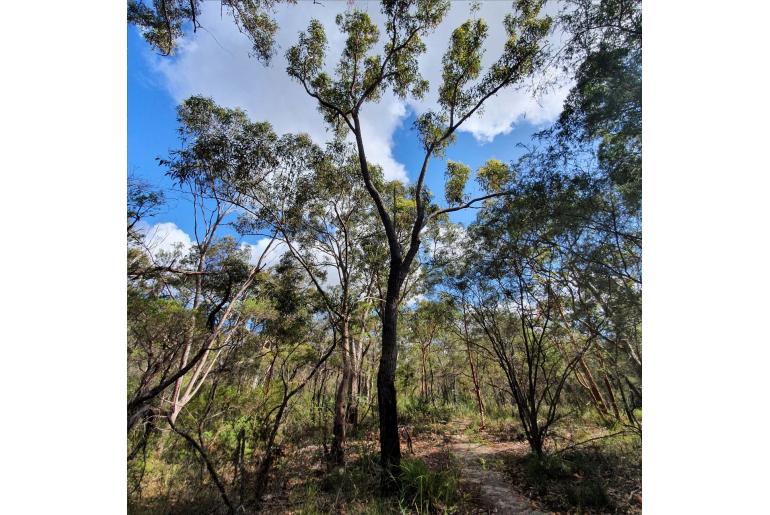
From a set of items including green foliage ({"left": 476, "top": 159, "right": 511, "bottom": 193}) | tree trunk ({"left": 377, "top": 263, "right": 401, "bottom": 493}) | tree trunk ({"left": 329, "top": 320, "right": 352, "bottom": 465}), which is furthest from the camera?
green foliage ({"left": 476, "top": 159, "right": 511, "bottom": 193})

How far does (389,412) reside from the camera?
3842mm

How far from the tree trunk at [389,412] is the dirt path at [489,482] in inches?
43.7

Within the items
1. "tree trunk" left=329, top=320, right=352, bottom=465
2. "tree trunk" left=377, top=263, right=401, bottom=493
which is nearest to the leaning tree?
"tree trunk" left=377, top=263, right=401, bottom=493

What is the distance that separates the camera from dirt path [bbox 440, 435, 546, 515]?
10.8ft

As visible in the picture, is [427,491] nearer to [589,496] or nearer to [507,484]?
[507,484]

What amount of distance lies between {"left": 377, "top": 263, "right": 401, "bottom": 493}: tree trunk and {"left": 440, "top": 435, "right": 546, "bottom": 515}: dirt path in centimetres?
111

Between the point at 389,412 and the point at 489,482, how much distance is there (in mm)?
1874

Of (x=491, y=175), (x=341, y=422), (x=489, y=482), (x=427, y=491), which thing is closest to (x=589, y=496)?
(x=489, y=482)

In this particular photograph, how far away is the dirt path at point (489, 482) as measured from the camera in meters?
3.29

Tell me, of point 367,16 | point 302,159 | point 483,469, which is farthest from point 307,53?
point 483,469

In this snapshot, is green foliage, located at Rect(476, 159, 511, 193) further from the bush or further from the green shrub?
the bush

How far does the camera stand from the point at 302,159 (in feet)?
20.3

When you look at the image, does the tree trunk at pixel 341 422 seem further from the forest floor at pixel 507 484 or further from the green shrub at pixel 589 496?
Answer: the green shrub at pixel 589 496
